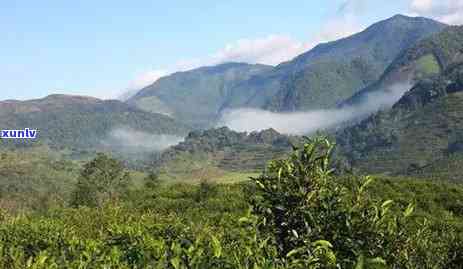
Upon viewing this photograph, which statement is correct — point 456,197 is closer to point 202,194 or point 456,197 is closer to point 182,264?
point 202,194

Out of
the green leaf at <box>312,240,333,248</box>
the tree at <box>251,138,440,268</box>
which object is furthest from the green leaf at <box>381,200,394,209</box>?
the green leaf at <box>312,240,333,248</box>

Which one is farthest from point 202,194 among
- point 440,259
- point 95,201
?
point 440,259

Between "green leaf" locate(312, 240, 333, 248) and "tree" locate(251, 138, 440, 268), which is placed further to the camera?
"tree" locate(251, 138, 440, 268)

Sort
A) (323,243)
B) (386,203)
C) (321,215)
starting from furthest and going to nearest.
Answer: (321,215) → (386,203) → (323,243)

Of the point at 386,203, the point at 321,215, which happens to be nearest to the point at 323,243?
the point at 321,215

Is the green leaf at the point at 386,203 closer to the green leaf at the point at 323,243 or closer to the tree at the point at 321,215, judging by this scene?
the tree at the point at 321,215

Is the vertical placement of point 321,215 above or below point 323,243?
above

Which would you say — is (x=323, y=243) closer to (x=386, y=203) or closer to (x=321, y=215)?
(x=321, y=215)

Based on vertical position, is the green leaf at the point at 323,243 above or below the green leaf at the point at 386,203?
below

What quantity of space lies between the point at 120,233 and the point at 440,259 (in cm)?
1644

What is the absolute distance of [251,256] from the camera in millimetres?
15312

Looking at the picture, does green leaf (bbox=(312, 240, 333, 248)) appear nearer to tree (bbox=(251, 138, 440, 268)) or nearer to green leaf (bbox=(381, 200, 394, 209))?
tree (bbox=(251, 138, 440, 268))

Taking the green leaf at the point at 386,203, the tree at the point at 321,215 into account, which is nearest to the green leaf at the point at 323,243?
the tree at the point at 321,215

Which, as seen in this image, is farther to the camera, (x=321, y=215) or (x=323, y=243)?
(x=321, y=215)
